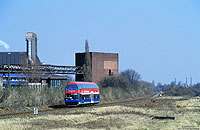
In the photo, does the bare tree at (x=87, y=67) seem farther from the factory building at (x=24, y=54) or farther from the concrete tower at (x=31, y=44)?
the concrete tower at (x=31, y=44)

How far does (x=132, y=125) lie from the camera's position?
2164 cm

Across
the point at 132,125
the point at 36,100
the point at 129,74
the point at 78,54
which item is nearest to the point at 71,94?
the point at 36,100

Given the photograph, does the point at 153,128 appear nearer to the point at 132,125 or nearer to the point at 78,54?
the point at 132,125

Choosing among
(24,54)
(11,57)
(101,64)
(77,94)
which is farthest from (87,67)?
(77,94)

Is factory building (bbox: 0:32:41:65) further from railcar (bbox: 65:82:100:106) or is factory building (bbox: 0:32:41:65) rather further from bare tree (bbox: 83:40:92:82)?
railcar (bbox: 65:82:100:106)

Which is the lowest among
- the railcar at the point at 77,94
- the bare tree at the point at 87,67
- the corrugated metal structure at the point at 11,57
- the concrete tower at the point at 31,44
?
the railcar at the point at 77,94

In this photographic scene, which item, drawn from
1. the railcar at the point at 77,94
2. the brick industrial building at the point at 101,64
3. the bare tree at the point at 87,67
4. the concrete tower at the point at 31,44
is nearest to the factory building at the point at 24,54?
the concrete tower at the point at 31,44

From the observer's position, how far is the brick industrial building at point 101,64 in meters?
84.5

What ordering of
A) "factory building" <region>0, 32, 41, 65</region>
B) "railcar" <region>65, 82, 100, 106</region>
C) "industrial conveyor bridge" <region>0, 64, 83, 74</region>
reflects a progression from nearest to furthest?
1. "railcar" <region>65, 82, 100, 106</region>
2. "industrial conveyor bridge" <region>0, 64, 83, 74</region>
3. "factory building" <region>0, 32, 41, 65</region>

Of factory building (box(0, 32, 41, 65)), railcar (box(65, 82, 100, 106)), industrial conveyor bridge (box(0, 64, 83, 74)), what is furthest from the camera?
factory building (box(0, 32, 41, 65))

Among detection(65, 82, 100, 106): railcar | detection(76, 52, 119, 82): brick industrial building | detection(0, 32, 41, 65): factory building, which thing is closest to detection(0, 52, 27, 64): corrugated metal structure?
detection(0, 32, 41, 65): factory building

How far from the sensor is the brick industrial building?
84.5 m

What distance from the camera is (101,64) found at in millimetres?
86812

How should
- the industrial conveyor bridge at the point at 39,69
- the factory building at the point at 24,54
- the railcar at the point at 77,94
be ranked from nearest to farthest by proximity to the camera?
the railcar at the point at 77,94
the industrial conveyor bridge at the point at 39,69
the factory building at the point at 24,54
